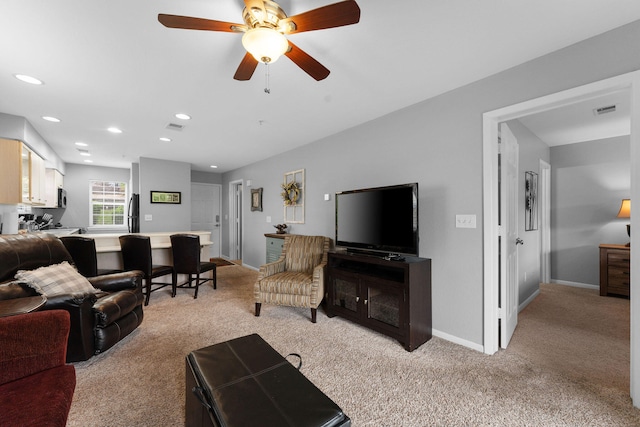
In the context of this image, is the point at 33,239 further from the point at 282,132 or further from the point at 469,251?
the point at 469,251

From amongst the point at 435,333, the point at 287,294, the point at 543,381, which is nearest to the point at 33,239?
the point at 287,294

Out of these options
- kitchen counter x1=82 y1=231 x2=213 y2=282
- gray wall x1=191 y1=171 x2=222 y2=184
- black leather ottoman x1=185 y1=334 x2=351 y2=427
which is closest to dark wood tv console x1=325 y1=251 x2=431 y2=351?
black leather ottoman x1=185 y1=334 x2=351 y2=427

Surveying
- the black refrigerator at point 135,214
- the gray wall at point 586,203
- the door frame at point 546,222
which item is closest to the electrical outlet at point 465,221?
the door frame at point 546,222

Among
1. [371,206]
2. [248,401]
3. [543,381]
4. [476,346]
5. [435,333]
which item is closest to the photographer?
[248,401]

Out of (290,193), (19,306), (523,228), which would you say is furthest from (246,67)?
(523,228)

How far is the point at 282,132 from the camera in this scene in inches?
151

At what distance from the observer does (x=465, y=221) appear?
2.45 meters

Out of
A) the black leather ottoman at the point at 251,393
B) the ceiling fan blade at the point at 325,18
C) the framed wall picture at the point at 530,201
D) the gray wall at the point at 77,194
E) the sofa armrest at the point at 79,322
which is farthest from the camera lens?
the gray wall at the point at 77,194

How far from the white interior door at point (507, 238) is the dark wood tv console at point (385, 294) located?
613mm

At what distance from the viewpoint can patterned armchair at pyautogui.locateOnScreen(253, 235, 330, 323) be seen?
2.96 metres

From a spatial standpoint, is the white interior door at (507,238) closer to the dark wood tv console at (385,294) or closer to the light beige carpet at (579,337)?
the light beige carpet at (579,337)

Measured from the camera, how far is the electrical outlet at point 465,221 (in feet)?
7.88

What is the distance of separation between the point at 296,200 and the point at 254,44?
3247 mm

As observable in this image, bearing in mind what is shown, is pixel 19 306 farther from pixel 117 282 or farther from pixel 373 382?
pixel 373 382
